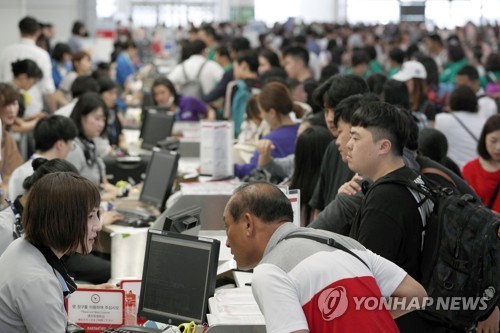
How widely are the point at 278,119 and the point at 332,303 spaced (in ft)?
12.1

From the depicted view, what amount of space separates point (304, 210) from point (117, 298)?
181 cm

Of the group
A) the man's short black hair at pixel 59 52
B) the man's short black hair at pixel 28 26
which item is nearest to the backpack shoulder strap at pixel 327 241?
the man's short black hair at pixel 28 26

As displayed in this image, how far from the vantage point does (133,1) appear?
3744 centimetres

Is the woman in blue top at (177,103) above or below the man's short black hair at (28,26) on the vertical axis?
below

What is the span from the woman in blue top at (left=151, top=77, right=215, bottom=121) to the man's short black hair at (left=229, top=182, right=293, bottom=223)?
21.2 ft

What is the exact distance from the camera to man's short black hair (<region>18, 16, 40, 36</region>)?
1009 centimetres

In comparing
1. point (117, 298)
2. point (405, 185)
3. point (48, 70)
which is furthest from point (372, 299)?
point (48, 70)

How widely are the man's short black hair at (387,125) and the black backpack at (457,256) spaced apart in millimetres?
210

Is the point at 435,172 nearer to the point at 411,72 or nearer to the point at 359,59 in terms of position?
the point at 411,72

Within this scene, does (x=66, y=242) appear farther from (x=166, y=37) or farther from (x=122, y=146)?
(x=166, y=37)

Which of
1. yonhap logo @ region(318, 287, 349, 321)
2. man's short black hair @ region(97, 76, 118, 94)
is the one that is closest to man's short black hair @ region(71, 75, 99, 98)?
man's short black hair @ region(97, 76, 118, 94)

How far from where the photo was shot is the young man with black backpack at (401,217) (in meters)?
3.45

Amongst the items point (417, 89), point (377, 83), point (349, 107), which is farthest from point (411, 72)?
point (349, 107)

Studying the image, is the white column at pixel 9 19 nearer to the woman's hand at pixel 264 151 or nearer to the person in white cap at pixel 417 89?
the person in white cap at pixel 417 89
